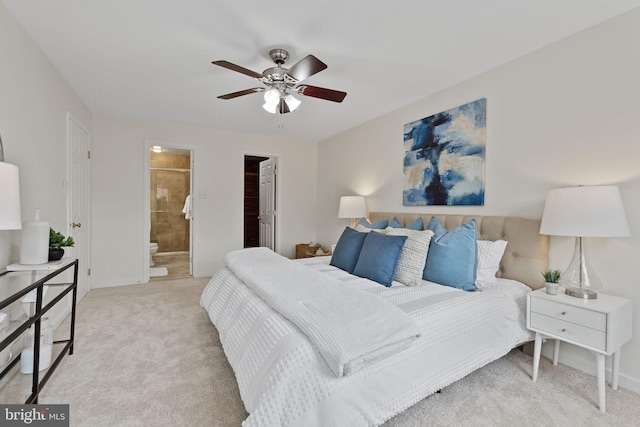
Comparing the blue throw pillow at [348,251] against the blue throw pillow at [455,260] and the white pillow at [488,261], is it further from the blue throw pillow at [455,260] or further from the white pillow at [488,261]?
the white pillow at [488,261]

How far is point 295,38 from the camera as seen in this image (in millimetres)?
2205

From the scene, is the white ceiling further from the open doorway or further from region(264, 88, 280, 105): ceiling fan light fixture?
the open doorway

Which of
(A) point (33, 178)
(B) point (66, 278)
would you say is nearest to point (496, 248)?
(A) point (33, 178)

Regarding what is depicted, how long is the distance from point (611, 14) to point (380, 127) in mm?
2311

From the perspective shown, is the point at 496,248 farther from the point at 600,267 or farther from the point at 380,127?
the point at 380,127

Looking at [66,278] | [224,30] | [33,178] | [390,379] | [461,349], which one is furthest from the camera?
[66,278]

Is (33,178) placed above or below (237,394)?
above

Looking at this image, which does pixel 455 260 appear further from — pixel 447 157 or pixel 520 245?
pixel 447 157

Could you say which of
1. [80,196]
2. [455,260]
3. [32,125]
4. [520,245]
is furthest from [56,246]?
[520,245]

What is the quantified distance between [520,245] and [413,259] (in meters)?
0.89

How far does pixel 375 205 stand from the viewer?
13.3ft

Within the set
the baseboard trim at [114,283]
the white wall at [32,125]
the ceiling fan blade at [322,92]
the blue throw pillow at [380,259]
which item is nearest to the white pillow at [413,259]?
the blue throw pillow at [380,259]

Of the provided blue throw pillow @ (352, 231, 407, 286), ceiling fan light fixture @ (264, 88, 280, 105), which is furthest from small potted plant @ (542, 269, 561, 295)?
ceiling fan light fixture @ (264, 88, 280, 105)

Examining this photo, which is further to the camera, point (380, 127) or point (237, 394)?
point (380, 127)
